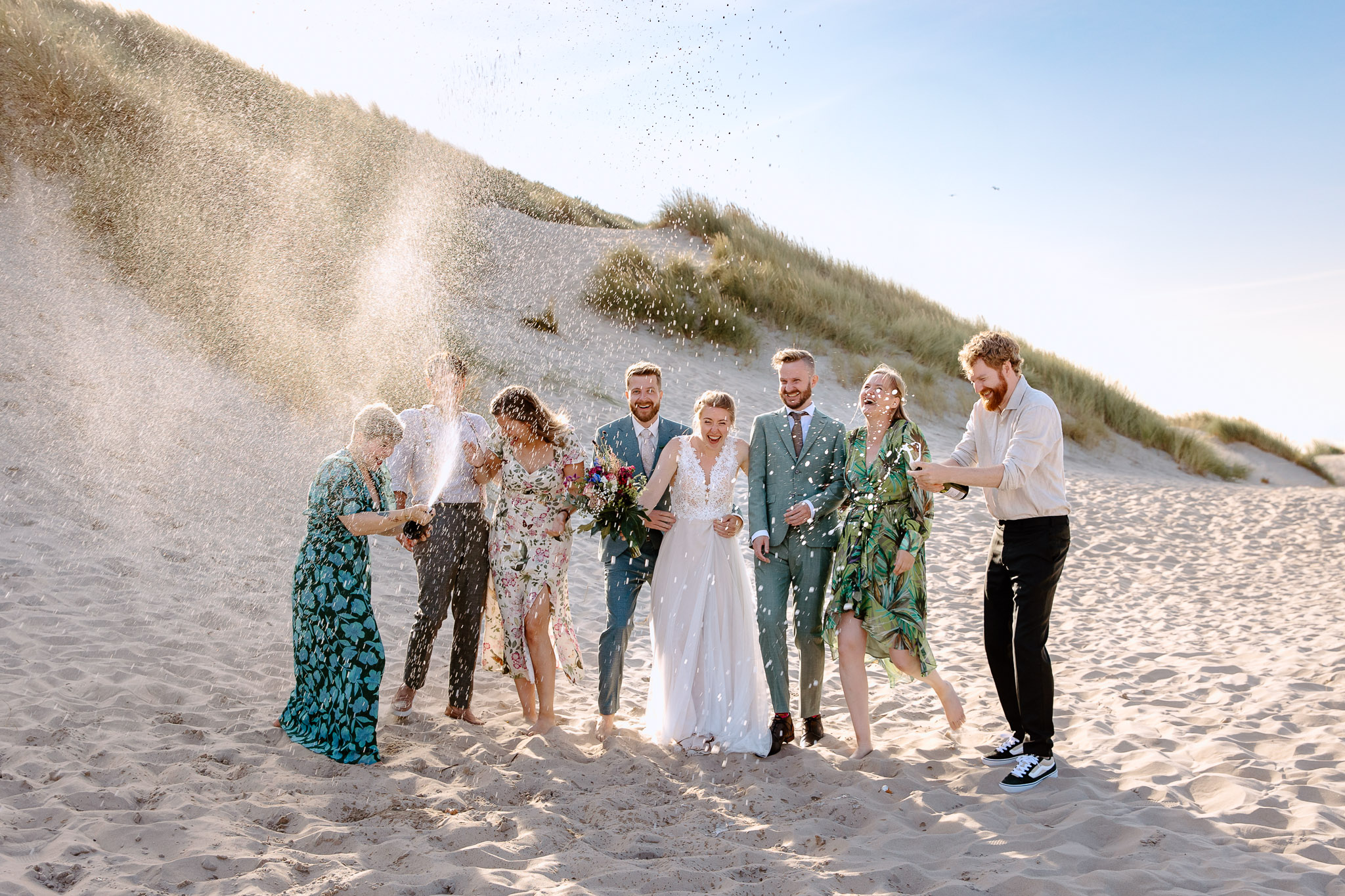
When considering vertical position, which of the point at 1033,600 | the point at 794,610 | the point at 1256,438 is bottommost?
the point at 794,610

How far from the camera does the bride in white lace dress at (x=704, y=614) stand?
17.1ft

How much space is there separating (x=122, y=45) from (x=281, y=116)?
398cm

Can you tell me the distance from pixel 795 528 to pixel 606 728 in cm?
169

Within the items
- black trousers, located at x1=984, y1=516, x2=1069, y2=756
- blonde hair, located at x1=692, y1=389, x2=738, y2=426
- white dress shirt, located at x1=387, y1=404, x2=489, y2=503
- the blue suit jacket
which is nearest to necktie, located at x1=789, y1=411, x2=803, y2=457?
blonde hair, located at x1=692, y1=389, x2=738, y2=426

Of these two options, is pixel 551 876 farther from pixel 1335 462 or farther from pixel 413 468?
pixel 1335 462

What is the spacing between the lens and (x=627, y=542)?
17.8 ft

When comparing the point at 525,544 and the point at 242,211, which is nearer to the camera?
the point at 525,544

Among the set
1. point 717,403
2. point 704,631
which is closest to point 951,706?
point 704,631

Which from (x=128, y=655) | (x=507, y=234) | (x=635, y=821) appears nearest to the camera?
(x=635, y=821)

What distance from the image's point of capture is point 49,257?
12562 mm

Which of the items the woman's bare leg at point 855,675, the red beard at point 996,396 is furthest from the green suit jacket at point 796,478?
the red beard at point 996,396

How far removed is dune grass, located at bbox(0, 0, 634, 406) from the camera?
43.4ft

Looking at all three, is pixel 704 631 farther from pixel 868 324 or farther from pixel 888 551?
pixel 868 324

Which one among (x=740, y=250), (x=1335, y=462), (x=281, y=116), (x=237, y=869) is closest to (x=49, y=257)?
(x=281, y=116)
